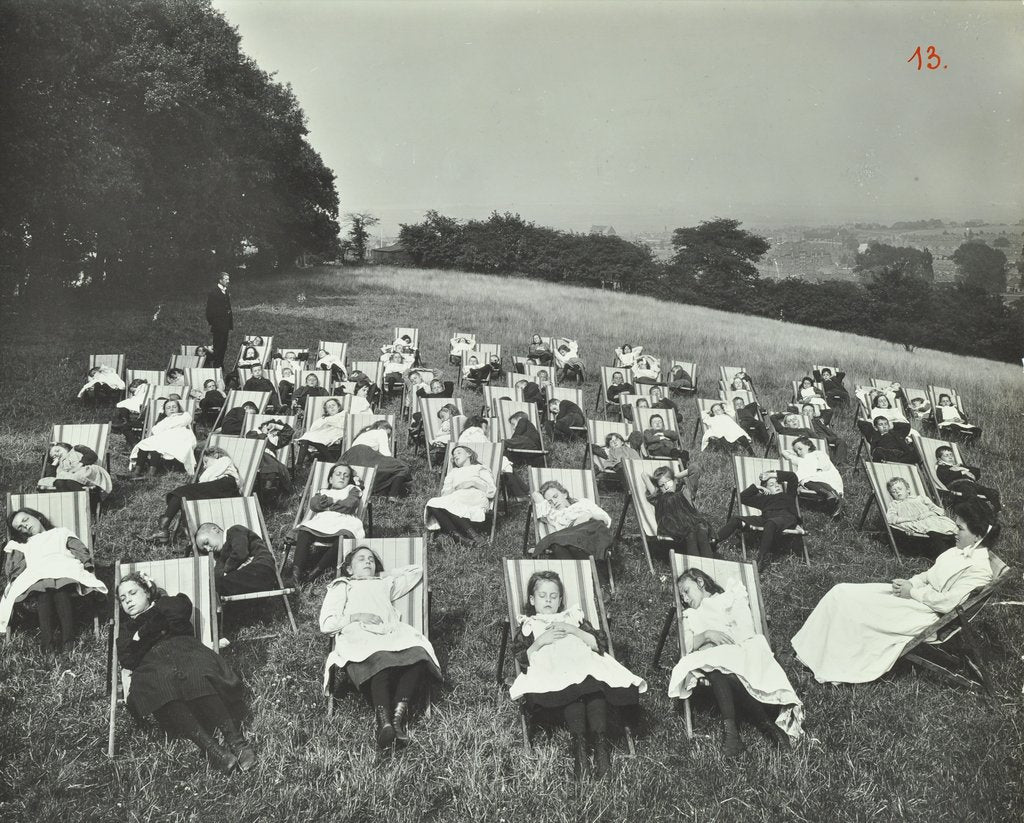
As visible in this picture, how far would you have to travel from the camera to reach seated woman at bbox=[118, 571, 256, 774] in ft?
12.2

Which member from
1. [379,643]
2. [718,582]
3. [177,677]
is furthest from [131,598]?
[718,582]

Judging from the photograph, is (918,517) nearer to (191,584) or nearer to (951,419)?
(951,419)

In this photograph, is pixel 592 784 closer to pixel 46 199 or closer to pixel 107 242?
pixel 46 199

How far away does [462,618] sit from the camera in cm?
526

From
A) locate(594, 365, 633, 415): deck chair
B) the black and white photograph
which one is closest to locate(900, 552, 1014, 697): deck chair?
the black and white photograph

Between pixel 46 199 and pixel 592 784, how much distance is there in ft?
55.2

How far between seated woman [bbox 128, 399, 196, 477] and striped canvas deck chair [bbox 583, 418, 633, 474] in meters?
4.46

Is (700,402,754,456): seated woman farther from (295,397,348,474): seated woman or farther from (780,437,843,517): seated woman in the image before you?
(295,397,348,474): seated woman

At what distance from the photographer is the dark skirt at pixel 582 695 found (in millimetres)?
3842

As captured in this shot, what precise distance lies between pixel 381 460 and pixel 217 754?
4261 mm

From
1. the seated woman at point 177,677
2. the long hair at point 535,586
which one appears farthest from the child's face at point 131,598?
the long hair at point 535,586

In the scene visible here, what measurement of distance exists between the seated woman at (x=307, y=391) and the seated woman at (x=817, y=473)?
20.0 ft

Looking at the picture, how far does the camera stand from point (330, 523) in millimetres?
5859

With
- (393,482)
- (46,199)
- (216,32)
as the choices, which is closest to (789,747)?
(393,482)
